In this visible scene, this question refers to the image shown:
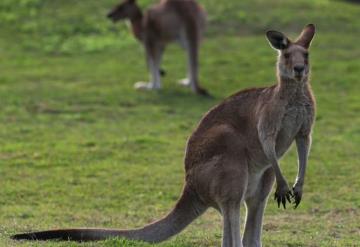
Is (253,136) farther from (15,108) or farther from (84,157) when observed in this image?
(15,108)

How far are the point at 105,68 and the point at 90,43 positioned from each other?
2193 millimetres

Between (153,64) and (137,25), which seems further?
(137,25)

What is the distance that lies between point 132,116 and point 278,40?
25.4 ft

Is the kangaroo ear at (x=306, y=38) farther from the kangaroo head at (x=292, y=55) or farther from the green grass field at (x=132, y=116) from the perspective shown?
the green grass field at (x=132, y=116)

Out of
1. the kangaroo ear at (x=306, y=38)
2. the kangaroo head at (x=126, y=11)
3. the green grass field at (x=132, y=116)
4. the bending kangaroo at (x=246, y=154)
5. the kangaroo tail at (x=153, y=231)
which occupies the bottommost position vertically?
the green grass field at (x=132, y=116)

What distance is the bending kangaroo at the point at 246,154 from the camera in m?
6.87

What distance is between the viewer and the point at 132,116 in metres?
14.6

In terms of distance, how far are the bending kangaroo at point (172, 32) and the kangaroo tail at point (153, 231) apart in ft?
28.8

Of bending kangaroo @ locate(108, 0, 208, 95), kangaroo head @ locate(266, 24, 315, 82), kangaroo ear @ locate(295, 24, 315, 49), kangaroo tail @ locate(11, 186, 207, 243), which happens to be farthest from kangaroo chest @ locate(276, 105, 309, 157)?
bending kangaroo @ locate(108, 0, 208, 95)

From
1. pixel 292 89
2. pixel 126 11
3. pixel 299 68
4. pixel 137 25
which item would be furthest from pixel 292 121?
pixel 126 11

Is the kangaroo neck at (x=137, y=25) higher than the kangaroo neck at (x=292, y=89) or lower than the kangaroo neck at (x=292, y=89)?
lower

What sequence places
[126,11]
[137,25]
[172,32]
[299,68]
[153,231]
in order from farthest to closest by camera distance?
[126,11]
[137,25]
[172,32]
[153,231]
[299,68]

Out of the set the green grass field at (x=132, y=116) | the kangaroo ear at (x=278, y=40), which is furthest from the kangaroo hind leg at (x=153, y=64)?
the kangaroo ear at (x=278, y=40)

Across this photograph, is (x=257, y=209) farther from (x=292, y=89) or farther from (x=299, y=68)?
(x=299, y=68)
